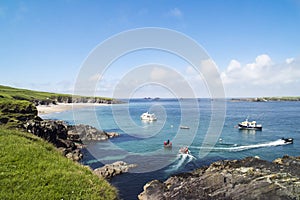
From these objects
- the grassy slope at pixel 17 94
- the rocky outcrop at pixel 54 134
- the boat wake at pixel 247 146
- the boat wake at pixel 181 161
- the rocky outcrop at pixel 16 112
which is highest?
the grassy slope at pixel 17 94

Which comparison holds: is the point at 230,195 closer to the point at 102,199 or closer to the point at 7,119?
the point at 102,199

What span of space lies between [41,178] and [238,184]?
56.7 ft

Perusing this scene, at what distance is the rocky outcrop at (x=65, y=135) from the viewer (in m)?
37.5

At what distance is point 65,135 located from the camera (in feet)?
155

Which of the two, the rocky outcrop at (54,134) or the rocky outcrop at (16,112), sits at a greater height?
the rocky outcrop at (16,112)

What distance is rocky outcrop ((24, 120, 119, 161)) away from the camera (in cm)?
3752

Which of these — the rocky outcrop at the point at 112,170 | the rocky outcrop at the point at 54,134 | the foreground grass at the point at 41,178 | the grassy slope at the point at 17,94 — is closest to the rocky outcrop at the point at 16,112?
the rocky outcrop at the point at 54,134

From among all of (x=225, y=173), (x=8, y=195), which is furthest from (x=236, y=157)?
(x=8, y=195)

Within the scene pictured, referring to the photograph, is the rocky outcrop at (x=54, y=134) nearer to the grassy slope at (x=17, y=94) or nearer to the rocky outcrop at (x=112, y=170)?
the rocky outcrop at (x=112, y=170)

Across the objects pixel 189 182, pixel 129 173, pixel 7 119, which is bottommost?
pixel 129 173

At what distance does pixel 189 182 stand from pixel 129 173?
463 inches

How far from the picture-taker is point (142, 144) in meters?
51.2

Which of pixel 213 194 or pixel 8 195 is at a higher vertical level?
pixel 8 195

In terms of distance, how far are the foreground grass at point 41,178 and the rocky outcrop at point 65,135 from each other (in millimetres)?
17864
